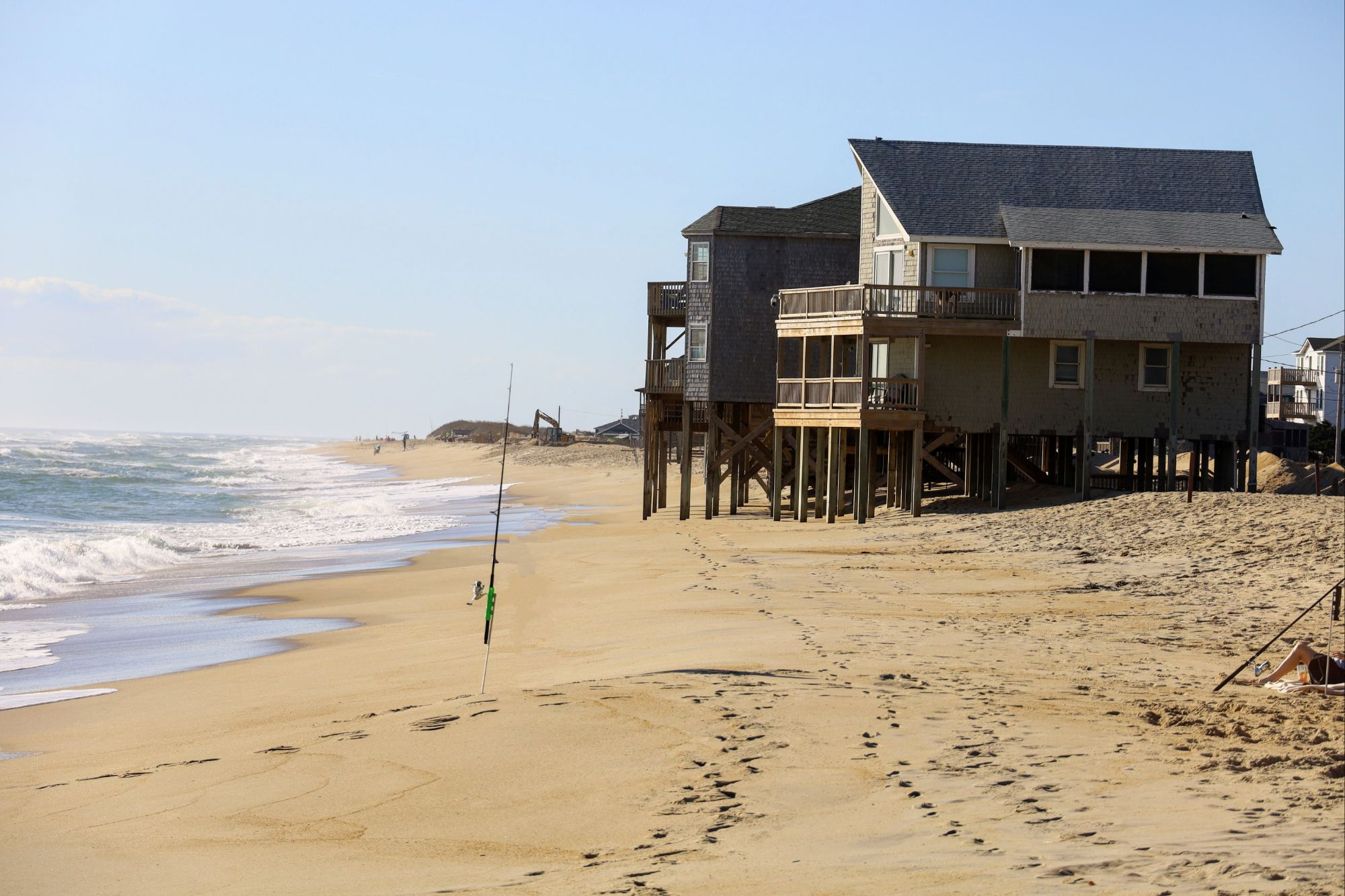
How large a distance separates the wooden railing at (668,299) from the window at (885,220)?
21.6 ft

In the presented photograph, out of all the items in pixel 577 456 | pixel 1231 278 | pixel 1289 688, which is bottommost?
pixel 1289 688

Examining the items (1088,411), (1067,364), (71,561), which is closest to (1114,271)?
(1067,364)

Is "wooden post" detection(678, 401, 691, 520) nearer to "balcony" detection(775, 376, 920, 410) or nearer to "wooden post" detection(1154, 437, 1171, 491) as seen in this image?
"balcony" detection(775, 376, 920, 410)

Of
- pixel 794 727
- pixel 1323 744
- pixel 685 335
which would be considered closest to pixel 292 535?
pixel 685 335

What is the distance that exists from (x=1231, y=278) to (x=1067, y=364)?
3.79 metres

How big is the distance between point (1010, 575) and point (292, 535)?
866 inches

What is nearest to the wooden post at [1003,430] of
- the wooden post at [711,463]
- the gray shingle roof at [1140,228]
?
the gray shingle roof at [1140,228]

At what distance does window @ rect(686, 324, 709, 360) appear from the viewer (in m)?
34.6

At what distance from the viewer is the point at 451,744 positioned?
364 inches

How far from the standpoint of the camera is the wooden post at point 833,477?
2855 centimetres

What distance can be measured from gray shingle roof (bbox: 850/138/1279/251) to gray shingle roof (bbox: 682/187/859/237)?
3591mm

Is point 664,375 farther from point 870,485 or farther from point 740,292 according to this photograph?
point 870,485

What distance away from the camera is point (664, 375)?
36312mm

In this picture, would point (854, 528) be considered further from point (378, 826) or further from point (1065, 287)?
point (378, 826)
